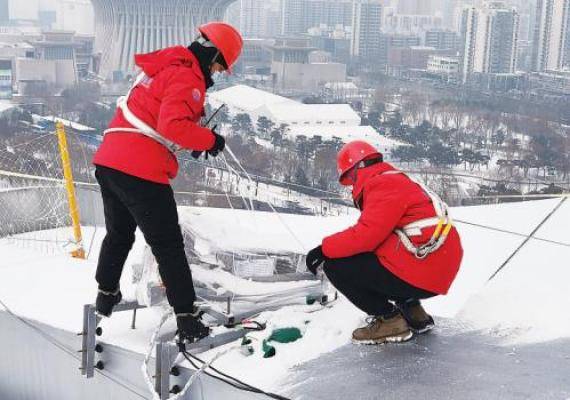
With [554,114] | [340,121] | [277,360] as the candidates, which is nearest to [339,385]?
[277,360]

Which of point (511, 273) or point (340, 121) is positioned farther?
point (340, 121)

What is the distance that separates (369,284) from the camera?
4.71ft

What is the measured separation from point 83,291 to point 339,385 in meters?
0.98

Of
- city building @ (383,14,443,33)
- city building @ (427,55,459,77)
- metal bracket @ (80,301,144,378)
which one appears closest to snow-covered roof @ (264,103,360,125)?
city building @ (427,55,459,77)

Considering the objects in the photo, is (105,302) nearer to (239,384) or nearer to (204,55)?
(239,384)

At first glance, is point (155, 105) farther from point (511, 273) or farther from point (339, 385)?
point (511, 273)

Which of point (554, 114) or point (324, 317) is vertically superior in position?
point (324, 317)

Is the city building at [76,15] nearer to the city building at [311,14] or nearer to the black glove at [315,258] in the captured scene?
the city building at [311,14]

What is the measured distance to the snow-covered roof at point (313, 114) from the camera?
19680mm

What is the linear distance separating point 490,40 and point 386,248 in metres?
30.6

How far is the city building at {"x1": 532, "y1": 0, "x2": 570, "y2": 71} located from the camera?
29408 mm

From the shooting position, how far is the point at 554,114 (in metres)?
21.4

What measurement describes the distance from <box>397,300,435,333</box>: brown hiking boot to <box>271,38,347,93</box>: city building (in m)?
28.8

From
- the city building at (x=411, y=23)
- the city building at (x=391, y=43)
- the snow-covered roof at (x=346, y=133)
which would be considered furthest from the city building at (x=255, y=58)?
the snow-covered roof at (x=346, y=133)
